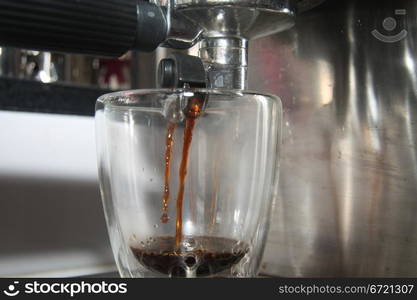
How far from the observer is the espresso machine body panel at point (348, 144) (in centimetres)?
28

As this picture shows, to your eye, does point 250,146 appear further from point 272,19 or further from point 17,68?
point 17,68

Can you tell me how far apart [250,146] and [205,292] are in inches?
3.0

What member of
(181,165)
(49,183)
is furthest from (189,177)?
(49,183)

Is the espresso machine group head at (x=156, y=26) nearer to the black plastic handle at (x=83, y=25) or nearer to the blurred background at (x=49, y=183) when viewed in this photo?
the black plastic handle at (x=83, y=25)

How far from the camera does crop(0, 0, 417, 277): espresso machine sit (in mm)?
249

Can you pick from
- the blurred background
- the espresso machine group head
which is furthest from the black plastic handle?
the blurred background

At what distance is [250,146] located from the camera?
272mm

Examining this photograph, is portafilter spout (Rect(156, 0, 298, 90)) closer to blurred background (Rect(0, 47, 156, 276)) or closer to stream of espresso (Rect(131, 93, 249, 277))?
stream of espresso (Rect(131, 93, 249, 277))

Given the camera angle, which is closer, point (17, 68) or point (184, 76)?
point (184, 76)

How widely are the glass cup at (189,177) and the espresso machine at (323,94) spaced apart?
0.02 meters

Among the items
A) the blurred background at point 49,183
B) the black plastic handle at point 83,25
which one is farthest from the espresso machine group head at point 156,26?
the blurred background at point 49,183

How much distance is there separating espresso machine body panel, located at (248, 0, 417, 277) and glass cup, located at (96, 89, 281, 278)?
30 mm

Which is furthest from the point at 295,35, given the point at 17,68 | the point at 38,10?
the point at 17,68

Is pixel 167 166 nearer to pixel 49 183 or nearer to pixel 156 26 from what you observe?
pixel 156 26
